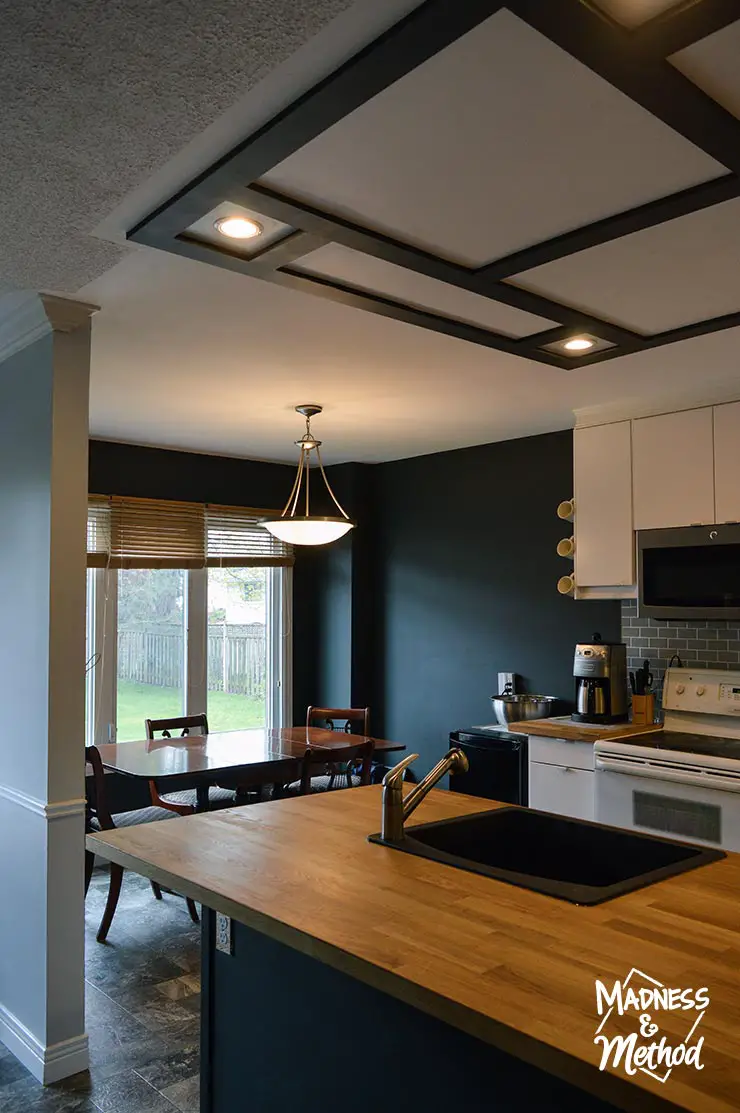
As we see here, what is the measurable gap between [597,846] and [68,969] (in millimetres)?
1722

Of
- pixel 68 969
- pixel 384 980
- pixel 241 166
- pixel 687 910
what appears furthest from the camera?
pixel 68 969

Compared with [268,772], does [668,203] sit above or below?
above

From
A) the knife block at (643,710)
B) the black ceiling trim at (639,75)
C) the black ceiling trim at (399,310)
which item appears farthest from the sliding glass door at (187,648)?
the black ceiling trim at (639,75)

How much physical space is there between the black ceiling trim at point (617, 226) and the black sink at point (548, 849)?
141 cm

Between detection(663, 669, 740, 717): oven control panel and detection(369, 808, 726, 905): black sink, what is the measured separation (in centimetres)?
214

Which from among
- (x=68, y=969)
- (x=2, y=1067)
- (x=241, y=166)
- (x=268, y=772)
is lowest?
(x=2, y=1067)

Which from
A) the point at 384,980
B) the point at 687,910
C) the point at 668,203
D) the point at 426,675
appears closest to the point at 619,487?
the point at 426,675

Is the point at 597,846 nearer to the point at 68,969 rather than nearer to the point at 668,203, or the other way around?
the point at 668,203

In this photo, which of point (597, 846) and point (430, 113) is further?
point (597, 846)

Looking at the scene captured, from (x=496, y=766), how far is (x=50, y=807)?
2.43m

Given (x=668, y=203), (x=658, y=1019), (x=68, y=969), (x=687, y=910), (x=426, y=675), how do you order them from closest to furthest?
(x=658, y=1019)
(x=687, y=910)
(x=668, y=203)
(x=68, y=969)
(x=426, y=675)

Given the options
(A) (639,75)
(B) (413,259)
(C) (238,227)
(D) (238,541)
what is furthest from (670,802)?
(D) (238,541)

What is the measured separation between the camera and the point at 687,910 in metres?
1.59

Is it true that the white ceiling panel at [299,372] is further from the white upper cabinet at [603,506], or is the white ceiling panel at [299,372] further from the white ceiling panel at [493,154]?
the white ceiling panel at [493,154]
